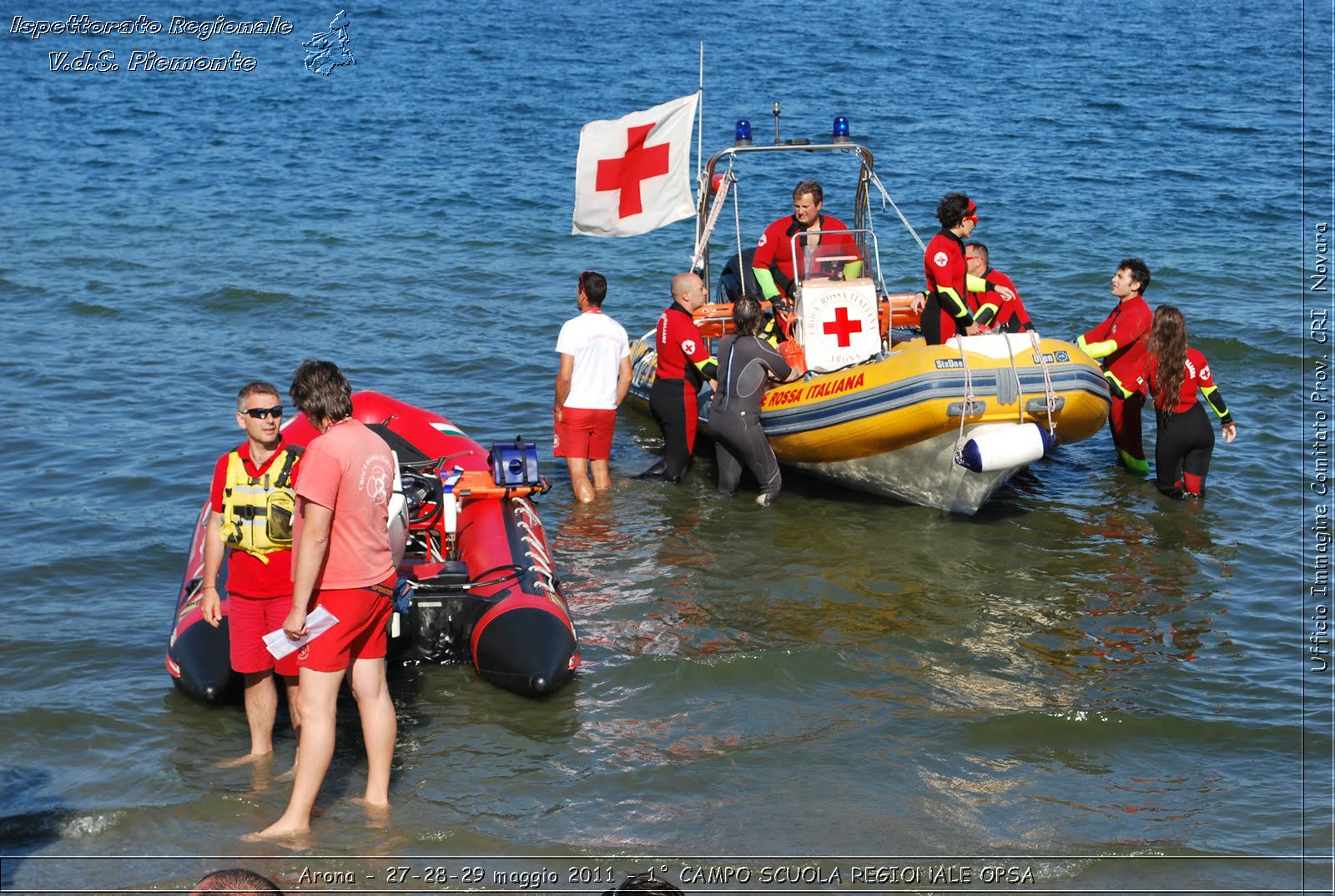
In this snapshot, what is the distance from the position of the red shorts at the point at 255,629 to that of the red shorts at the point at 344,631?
1.16ft

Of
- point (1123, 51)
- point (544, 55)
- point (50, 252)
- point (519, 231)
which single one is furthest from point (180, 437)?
point (1123, 51)

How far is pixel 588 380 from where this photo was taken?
7.96 meters

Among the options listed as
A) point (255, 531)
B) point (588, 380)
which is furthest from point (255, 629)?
point (588, 380)

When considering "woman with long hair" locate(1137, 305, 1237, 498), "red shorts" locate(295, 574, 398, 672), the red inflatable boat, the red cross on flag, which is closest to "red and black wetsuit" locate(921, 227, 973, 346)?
"woman with long hair" locate(1137, 305, 1237, 498)

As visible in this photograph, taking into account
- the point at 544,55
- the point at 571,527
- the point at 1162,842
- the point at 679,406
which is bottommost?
the point at 1162,842

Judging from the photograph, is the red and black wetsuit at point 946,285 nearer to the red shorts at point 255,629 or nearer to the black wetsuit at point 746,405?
the black wetsuit at point 746,405

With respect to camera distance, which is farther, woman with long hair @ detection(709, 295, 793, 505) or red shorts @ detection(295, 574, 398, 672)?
woman with long hair @ detection(709, 295, 793, 505)

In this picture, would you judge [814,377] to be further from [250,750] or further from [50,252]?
[50,252]

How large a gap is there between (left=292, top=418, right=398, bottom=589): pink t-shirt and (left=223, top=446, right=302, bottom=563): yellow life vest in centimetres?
27

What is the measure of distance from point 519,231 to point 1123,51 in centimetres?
1700

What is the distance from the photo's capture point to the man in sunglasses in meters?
4.86

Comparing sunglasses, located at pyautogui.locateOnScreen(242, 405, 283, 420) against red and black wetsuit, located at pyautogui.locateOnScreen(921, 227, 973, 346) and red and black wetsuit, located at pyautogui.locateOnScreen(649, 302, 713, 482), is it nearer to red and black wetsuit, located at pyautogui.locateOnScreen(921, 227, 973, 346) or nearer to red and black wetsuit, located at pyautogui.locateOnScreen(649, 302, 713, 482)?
red and black wetsuit, located at pyautogui.locateOnScreen(649, 302, 713, 482)

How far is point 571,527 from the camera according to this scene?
8.12m

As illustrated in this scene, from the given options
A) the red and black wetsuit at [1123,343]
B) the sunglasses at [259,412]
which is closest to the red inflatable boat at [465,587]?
the sunglasses at [259,412]
